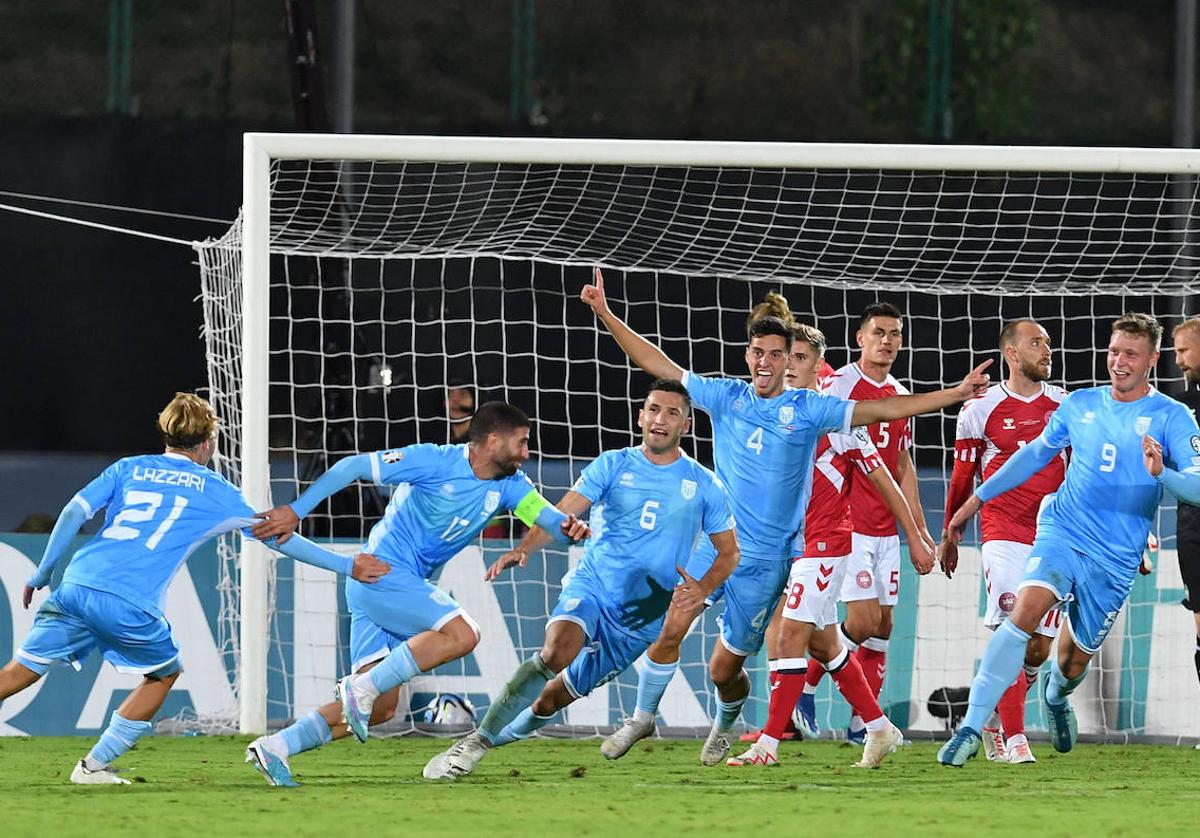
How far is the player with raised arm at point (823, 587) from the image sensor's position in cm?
834

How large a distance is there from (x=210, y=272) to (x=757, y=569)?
418cm

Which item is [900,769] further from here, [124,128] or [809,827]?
[124,128]

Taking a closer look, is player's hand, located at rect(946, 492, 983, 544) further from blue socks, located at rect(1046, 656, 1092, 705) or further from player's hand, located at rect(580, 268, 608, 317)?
player's hand, located at rect(580, 268, 608, 317)

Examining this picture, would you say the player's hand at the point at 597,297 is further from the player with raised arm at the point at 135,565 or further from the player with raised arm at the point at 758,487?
the player with raised arm at the point at 135,565

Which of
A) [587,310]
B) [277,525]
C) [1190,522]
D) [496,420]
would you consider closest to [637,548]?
[496,420]

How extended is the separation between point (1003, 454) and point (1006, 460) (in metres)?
0.07

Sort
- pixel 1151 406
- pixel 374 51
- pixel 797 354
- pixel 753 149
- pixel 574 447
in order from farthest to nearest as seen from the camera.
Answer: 1. pixel 374 51
2. pixel 574 447
3. pixel 753 149
4. pixel 797 354
5. pixel 1151 406

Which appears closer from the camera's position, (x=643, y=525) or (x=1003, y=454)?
(x=643, y=525)

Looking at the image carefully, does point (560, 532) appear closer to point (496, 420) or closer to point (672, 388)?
point (496, 420)

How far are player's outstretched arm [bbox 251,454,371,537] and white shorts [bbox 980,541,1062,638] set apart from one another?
3.38 metres

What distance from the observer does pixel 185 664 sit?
33.0ft

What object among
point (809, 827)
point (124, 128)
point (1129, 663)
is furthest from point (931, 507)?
point (124, 128)

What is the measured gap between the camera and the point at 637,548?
311 inches

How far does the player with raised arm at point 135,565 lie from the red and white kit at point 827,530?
2129 mm
